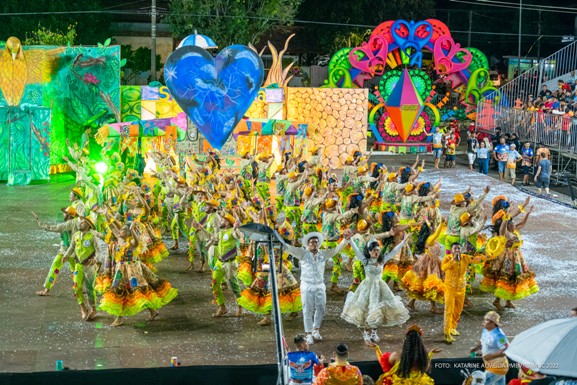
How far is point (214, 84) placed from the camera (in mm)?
21938

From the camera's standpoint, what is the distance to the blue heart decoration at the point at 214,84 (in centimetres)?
2181

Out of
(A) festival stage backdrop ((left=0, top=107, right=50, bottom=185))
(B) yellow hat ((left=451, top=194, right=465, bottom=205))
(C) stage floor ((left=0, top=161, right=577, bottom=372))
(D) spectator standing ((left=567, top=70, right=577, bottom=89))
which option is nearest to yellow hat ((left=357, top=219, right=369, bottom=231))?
(C) stage floor ((left=0, top=161, right=577, bottom=372))

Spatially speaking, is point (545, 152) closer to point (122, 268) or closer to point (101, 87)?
point (101, 87)

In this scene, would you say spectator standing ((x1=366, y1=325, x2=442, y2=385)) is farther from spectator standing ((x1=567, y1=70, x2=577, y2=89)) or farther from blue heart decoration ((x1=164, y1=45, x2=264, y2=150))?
spectator standing ((x1=567, y1=70, x2=577, y2=89))

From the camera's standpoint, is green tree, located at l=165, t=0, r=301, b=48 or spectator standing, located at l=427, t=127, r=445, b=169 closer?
spectator standing, located at l=427, t=127, r=445, b=169

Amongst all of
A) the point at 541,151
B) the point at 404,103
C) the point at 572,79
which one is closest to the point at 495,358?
the point at 541,151

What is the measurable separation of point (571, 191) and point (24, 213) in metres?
12.3

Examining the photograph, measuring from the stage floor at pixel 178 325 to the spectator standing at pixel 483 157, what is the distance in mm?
9597

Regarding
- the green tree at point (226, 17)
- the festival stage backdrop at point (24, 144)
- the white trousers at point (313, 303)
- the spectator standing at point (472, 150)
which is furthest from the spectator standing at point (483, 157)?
the white trousers at point (313, 303)

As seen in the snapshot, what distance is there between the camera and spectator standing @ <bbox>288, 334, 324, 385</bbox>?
9539 mm

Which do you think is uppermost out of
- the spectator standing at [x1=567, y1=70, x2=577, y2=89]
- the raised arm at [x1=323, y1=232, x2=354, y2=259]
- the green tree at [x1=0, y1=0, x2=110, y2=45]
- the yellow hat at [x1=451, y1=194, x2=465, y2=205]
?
the green tree at [x1=0, y1=0, x2=110, y2=45]

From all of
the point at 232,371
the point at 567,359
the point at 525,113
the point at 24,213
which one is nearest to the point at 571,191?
the point at 525,113

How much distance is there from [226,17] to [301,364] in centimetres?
3365

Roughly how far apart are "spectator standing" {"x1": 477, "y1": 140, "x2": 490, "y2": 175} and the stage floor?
31.5ft
